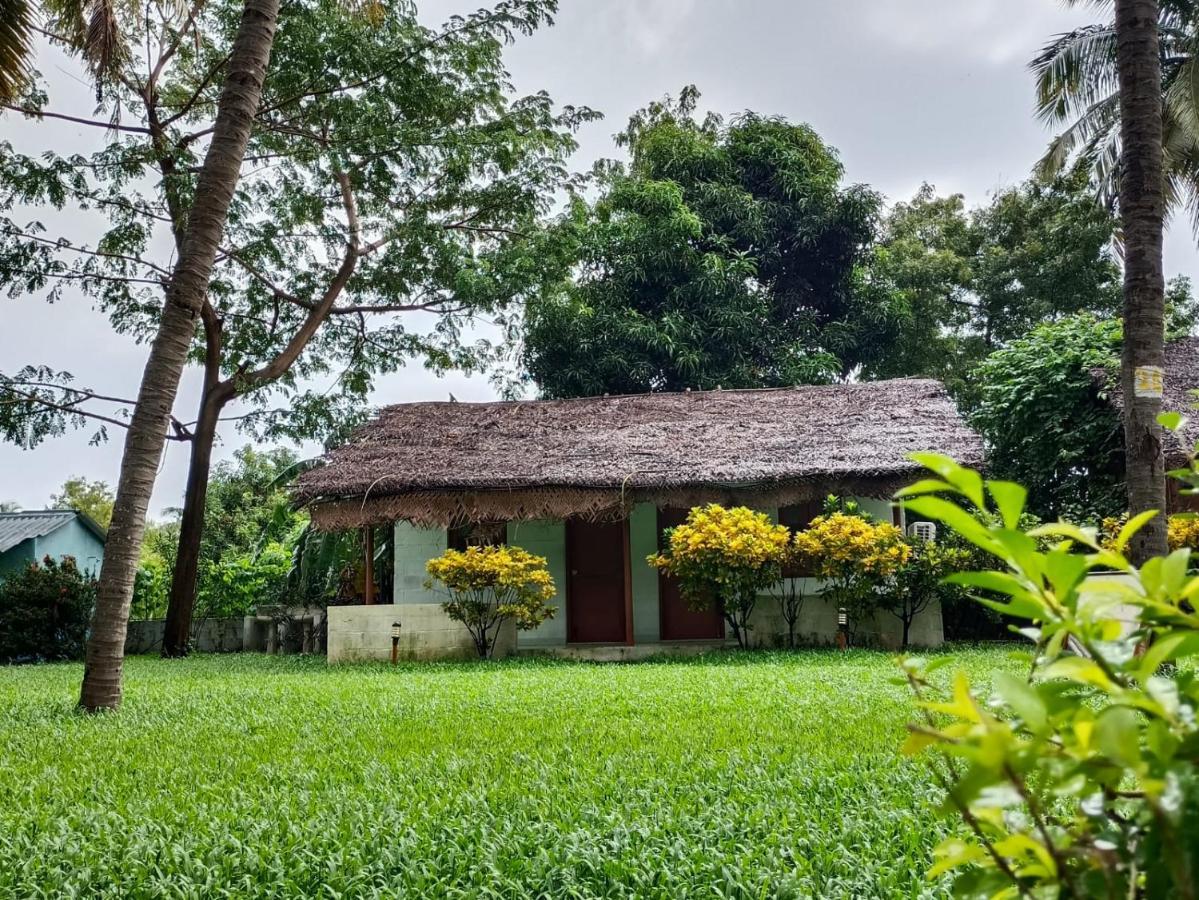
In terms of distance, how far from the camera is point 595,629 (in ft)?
44.0

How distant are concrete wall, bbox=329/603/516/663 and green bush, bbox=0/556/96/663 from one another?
5600mm

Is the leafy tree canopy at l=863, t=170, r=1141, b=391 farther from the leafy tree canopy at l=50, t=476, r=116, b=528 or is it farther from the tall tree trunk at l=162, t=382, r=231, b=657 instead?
the leafy tree canopy at l=50, t=476, r=116, b=528

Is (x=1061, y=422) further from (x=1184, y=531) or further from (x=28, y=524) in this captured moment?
(x=28, y=524)

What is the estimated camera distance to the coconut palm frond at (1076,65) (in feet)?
44.7

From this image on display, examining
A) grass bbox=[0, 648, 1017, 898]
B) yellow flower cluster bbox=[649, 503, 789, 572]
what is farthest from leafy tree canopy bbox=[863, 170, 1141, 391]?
grass bbox=[0, 648, 1017, 898]

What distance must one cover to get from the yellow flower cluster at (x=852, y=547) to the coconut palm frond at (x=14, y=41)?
9054 mm

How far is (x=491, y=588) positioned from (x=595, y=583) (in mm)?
2513

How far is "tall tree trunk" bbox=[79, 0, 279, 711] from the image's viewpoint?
6520mm

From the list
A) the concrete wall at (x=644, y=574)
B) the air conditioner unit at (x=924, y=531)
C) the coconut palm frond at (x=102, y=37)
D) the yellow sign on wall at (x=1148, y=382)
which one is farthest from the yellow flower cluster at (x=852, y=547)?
the coconut palm frond at (x=102, y=37)

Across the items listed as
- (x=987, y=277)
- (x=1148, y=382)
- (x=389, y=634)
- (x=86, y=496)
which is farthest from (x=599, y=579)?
(x=86, y=496)

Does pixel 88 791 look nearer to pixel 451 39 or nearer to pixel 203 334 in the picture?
pixel 451 39

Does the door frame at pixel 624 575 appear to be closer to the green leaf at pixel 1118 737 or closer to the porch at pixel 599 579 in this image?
the porch at pixel 599 579

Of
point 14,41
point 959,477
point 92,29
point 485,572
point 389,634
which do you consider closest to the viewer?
point 959,477

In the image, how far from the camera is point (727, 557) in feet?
35.4
